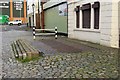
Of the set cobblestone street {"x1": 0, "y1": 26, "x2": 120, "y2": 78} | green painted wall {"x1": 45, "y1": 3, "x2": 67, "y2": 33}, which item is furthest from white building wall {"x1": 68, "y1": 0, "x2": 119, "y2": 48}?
green painted wall {"x1": 45, "y1": 3, "x2": 67, "y2": 33}

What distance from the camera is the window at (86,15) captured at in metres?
17.1

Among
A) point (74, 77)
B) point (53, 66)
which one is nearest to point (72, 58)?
point (53, 66)

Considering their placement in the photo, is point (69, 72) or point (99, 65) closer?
point (69, 72)

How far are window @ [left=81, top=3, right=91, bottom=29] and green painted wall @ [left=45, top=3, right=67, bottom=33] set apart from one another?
5.27 m

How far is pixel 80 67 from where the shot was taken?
8273mm

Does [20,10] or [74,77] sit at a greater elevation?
[20,10]

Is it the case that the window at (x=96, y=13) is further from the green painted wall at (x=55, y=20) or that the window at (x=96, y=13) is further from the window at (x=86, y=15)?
the green painted wall at (x=55, y=20)

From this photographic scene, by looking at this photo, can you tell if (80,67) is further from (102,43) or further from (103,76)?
(102,43)

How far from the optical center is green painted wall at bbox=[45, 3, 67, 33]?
2408cm

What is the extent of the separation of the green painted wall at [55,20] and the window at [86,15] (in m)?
5.27

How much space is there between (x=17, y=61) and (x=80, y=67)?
105 inches

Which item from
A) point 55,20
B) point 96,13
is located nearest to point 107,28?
point 96,13

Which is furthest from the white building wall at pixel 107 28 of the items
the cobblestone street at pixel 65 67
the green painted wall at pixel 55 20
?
the green painted wall at pixel 55 20

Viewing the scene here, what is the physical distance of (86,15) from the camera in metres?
17.7
